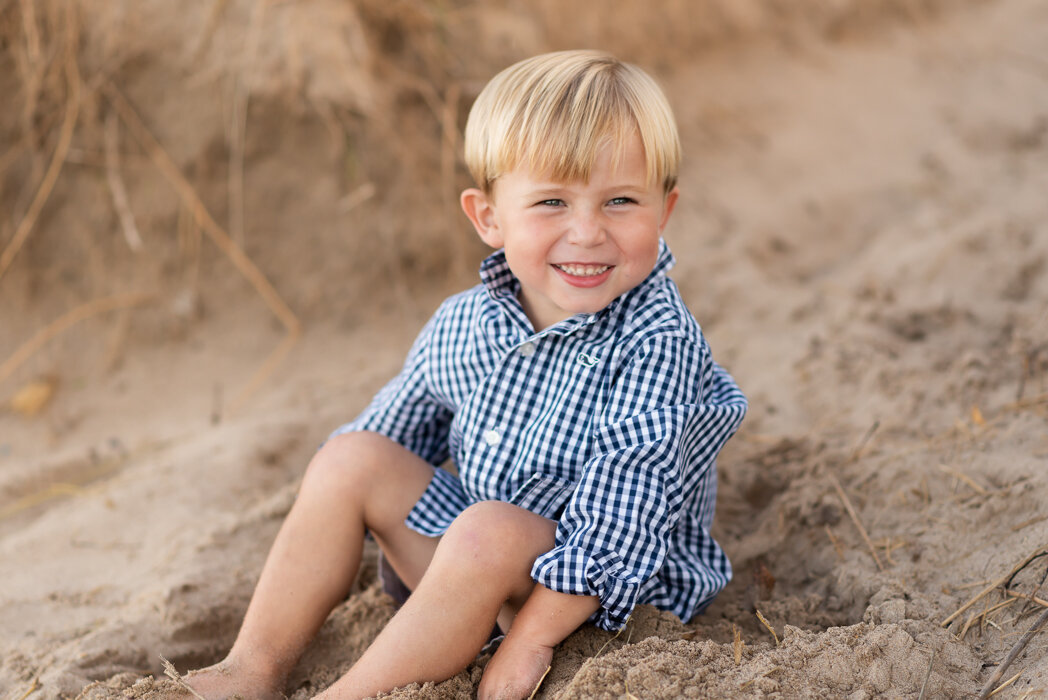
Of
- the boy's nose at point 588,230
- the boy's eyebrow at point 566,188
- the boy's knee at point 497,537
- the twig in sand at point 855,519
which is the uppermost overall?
the boy's eyebrow at point 566,188

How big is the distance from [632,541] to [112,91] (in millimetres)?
2738

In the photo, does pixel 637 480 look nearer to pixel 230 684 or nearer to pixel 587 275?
pixel 587 275

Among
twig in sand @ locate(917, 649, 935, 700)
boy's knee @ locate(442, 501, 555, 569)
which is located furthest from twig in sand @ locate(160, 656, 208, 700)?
twig in sand @ locate(917, 649, 935, 700)

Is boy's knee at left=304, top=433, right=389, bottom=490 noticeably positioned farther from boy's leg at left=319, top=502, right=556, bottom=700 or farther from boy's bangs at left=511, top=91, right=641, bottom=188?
boy's bangs at left=511, top=91, right=641, bottom=188

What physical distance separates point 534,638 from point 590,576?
0.55 feet

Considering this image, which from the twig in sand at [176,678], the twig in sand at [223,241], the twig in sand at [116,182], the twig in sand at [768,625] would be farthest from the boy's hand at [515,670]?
the twig in sand at [116,182]

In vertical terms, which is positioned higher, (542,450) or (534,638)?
(542,450)

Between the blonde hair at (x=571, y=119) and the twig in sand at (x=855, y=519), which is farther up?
the blonde hair at (x=571, y=119)

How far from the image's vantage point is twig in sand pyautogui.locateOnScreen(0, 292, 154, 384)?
3559mm

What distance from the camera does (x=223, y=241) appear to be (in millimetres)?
3674

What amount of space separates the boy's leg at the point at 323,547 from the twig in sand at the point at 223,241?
1.52 meters

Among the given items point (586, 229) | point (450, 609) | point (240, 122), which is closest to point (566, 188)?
point (586, 229)

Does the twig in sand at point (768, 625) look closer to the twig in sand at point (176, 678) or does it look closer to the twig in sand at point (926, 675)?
the twig in sand at point (926, 675)

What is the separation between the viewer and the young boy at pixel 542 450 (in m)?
1.76
